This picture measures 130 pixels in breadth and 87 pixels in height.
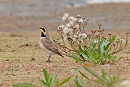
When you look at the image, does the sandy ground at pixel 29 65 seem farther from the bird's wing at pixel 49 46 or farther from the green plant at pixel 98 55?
the bird's wing at pixel 49 46

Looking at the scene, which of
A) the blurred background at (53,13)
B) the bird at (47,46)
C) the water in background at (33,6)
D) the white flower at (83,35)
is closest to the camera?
the white flower at (83,35)

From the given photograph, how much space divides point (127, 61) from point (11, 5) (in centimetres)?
1665

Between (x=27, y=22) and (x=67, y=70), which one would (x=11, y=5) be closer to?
(x=27, y=22)

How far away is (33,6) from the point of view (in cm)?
2308

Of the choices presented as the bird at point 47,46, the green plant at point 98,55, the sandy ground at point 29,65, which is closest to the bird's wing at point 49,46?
the bird at point 47,46

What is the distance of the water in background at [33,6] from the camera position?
2148cm

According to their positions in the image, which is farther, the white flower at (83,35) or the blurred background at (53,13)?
the blurred background at (53,13)

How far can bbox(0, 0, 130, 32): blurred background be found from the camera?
1783cm

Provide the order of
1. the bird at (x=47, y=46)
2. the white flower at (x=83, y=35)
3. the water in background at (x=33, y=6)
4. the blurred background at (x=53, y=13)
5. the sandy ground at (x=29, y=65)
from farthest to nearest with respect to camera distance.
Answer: the water in background at (x=33, y=6) < the blurred background at (x=53, y=13) < the bird at (x=47, y=46) < the white flower at (x=83, y=35) < the sandy ground at (x=29, y=65)

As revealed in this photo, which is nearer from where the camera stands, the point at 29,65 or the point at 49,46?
the point at 29,65

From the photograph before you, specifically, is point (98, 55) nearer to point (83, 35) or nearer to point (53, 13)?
point (83, 35)

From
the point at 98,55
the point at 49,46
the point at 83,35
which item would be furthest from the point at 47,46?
the point at 98,55

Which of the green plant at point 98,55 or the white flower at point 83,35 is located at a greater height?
the white flower at point 83,35

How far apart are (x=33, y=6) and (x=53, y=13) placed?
251 centimetres
